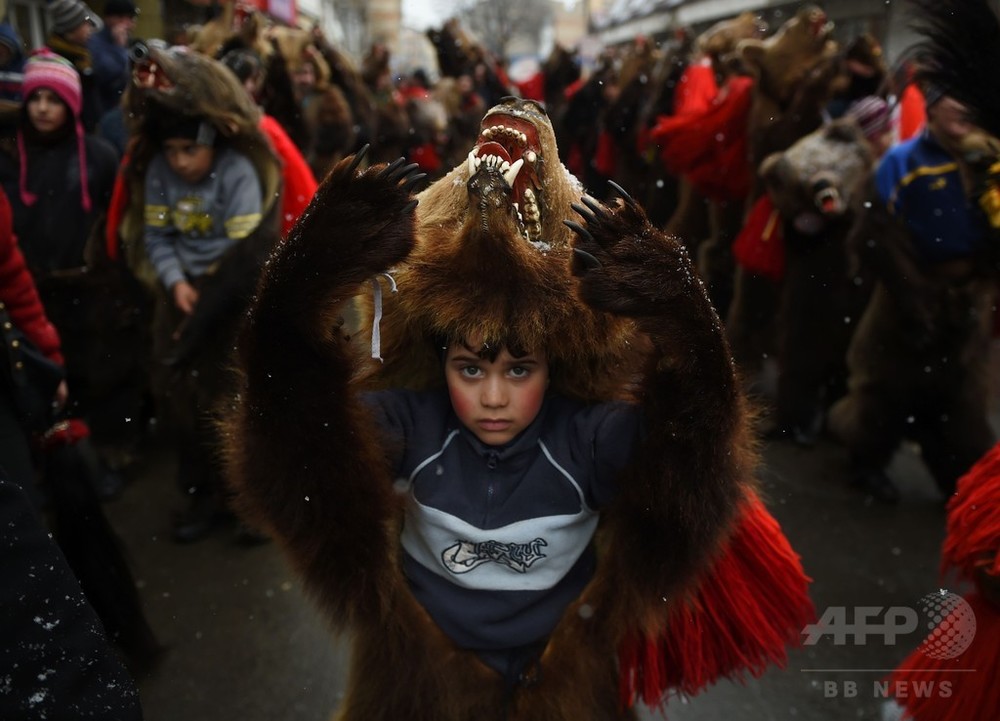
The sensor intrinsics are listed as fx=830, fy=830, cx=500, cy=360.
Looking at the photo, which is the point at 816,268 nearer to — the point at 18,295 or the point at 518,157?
the point at 518,157

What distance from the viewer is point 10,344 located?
2.48m

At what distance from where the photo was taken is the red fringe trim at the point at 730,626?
6.25 feet

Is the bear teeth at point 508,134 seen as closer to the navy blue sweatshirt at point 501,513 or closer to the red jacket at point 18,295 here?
the navy blue sweatshirt at point 501,513

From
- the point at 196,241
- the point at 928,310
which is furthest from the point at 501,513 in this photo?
the point at 928,310

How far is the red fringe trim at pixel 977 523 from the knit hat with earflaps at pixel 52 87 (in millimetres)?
4080

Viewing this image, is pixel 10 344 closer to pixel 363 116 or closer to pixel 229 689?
pixel 229 689

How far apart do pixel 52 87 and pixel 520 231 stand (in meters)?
A: 3.31

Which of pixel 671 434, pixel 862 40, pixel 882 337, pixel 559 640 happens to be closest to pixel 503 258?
pixel 671 434

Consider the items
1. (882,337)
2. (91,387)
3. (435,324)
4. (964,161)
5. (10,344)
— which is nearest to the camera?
(435,324)

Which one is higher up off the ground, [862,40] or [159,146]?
[862,40]

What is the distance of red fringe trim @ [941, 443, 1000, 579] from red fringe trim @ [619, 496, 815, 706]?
18.9 inches

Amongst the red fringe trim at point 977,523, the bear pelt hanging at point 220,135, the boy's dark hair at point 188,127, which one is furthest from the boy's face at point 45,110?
the red fringe trim at point 977,523

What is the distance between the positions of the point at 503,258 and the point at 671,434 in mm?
487

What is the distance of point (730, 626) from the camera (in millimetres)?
1928
